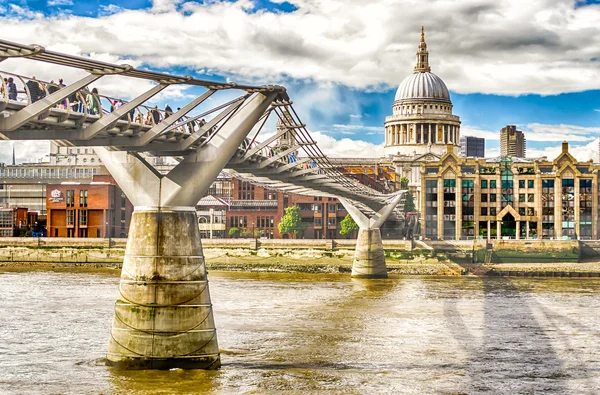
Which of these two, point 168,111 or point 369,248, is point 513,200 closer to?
point 369,248

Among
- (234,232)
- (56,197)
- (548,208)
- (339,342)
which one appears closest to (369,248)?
(234,232)

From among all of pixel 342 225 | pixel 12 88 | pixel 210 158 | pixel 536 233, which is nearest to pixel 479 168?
pixel 536 233

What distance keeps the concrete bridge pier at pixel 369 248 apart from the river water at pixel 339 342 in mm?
14820

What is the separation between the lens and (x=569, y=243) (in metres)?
97.9

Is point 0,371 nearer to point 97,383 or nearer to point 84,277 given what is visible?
point 97,383

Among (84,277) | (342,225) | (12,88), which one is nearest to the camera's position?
(12,88)

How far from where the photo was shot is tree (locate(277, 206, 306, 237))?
370 feet

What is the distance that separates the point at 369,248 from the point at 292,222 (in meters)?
33.2

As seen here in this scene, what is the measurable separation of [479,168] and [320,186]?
6540cm

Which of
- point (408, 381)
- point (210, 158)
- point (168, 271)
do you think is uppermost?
point (210, 158)

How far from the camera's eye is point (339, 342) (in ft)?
120

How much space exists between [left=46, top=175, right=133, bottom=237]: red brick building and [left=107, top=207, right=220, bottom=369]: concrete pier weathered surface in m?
80.7

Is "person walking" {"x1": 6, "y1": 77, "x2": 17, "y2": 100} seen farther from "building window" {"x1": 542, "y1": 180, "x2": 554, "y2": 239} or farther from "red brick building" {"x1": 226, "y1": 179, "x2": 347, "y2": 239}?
"building window" {"x1": 542, "y1": 180, "x2": 554, "y2": 239}

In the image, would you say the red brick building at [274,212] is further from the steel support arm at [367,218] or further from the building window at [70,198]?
the steel support arm at [367,218]
